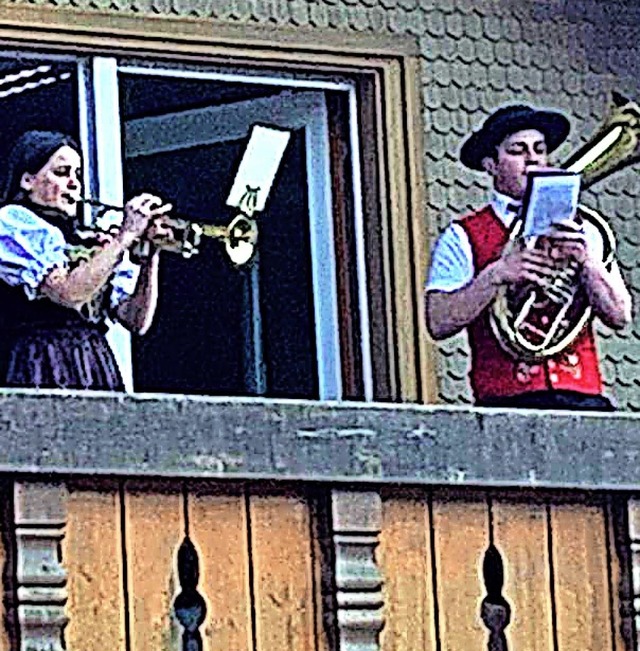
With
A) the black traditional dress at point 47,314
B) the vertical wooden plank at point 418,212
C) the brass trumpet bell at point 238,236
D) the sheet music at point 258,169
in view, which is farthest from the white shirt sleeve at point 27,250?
the vertical wooden plank at point 418,212

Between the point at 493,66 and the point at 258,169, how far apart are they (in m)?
1.24

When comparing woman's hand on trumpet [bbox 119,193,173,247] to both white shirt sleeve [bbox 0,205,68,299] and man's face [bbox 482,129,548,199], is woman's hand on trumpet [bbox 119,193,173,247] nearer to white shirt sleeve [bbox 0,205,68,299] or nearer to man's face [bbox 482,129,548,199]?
white shirt sleeve [bbox 0,205,68,299]

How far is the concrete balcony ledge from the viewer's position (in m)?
7.15

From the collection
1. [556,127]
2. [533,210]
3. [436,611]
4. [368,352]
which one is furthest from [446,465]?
[368,352]

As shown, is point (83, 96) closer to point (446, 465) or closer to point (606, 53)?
point (606, 53)

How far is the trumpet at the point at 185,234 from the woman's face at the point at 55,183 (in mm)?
142

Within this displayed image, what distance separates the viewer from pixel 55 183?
30.5 feet

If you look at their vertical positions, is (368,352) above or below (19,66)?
below

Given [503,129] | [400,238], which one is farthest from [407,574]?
[400,238]

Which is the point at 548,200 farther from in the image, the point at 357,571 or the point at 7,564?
the point at 7,564

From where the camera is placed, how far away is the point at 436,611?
302 inches

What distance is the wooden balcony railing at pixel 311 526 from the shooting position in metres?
7.16

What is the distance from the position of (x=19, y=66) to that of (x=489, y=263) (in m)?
2.32

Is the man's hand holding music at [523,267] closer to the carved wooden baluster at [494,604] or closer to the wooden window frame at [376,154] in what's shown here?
the carved wooden baluster at [494,604]
